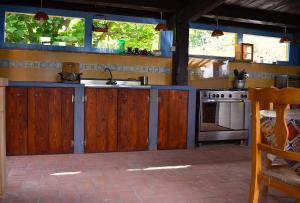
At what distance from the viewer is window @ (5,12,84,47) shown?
5.05 meters

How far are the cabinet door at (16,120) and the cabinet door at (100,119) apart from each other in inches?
31.5

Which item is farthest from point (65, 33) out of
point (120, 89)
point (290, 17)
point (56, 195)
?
point (290, 17)

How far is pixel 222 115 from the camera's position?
Result: 5.08 metres

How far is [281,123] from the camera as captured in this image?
5.40 feet

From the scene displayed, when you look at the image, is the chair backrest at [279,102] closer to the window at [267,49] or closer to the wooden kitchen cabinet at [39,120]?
the wooden kitchen cabinet at [39,120]

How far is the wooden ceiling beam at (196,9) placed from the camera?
4578 mm

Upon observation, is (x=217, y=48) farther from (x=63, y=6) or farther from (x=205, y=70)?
(x=63, y=6)

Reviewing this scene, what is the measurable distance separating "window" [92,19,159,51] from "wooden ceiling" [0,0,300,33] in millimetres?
225

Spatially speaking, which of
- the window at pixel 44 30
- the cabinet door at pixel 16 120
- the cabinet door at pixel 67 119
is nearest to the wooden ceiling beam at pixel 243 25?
the window at pixel 44 30

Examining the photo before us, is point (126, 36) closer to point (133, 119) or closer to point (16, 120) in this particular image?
point (133, 119)

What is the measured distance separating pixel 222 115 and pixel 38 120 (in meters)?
2.87

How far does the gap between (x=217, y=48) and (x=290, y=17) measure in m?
1.53

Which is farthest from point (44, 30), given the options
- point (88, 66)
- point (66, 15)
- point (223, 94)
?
point (223, 94)

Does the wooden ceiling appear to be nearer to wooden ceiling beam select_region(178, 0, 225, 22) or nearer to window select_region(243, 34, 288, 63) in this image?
wooden ceiling beam select_region(178, 0, 225, 22)
